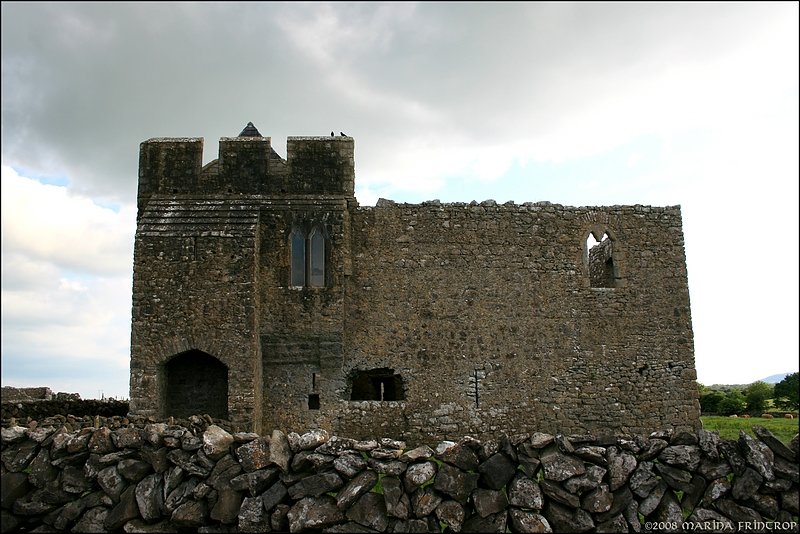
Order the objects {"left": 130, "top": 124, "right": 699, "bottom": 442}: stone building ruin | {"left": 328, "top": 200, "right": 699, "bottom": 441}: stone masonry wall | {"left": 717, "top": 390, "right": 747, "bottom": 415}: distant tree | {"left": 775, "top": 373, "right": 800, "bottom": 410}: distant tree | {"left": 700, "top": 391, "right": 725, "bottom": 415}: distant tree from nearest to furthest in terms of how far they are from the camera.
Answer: {"left": 130, "top": 124, "right": 699, "bottom": 442}: stone building ruin → {"left": 328, "top": 200, "right": 699, "bottom": 441}: stone masonry wall → {"left": 775, "top": 373, "right": 800, "bottom": 410}: distant tree → {"left": 717, "top": 390, "right": 747, "bottom": 415}: distant tree → {"left": 700, "top": 391, "right": 725, "bottom": 415}: distant tree

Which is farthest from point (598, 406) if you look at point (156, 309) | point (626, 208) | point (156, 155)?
point (156, 155)

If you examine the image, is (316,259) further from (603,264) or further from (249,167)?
(603,264)

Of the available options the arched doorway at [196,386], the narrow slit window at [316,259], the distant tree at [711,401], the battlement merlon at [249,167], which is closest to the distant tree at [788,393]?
the distant tree at [711,401]

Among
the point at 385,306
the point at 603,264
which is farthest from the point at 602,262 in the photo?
the point at 385,306

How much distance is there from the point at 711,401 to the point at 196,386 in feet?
60.7

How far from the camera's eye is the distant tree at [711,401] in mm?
23438

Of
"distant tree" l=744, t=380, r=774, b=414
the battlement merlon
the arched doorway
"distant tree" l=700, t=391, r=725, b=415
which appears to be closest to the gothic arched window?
the battlement merlon

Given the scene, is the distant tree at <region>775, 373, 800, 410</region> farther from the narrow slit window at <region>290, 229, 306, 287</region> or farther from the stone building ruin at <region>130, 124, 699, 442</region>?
the narrow slit window at <region>290, 229, 306, 287</region>

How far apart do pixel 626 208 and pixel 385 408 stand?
27.0ft

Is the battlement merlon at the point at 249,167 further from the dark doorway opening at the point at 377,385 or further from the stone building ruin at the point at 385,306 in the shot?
the dark doorway opening at the point at 377,385

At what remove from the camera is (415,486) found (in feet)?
24.5

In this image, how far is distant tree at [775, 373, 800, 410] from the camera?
1918 cm

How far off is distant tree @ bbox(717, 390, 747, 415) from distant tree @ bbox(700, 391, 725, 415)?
33 centimetres

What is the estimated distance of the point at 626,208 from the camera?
17297 mm
